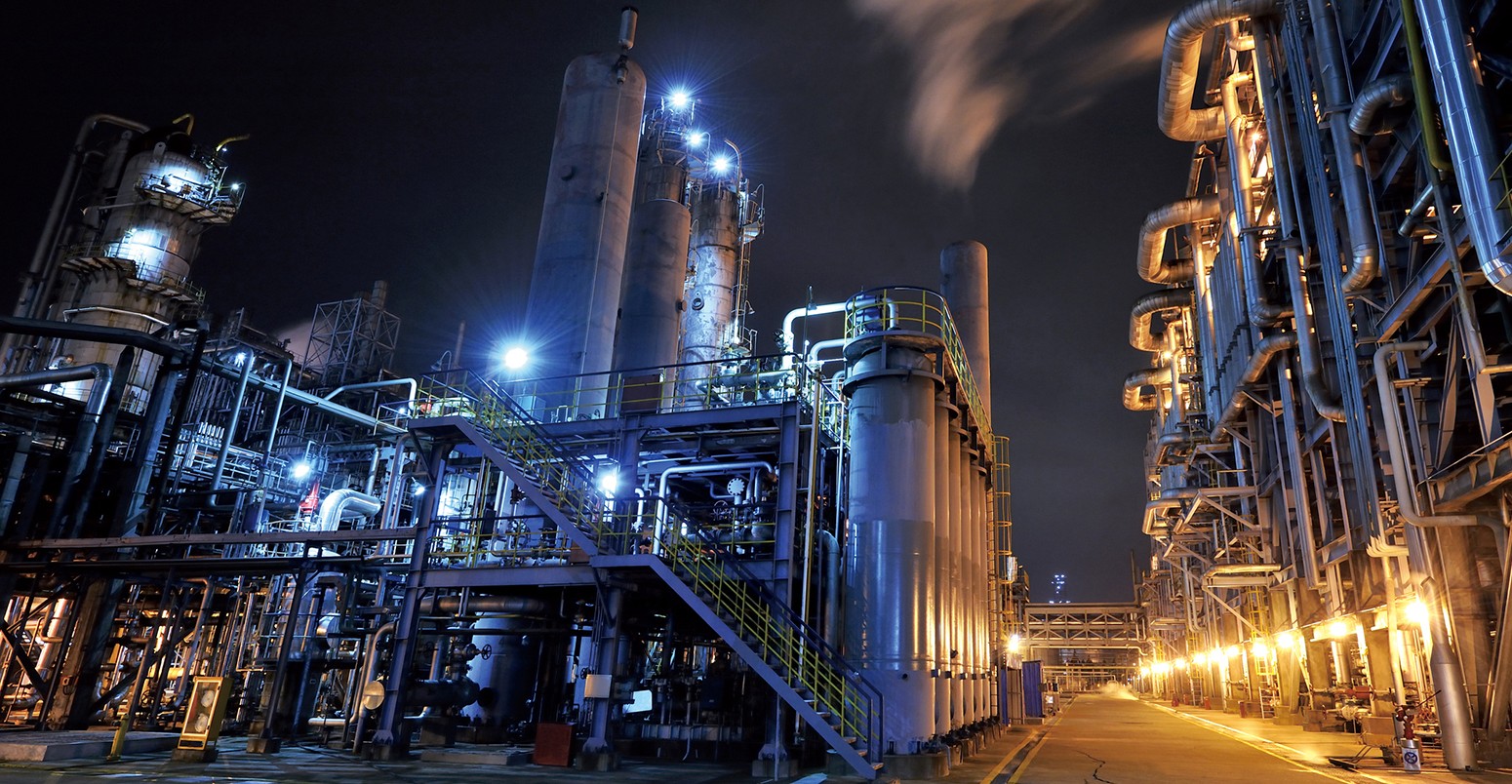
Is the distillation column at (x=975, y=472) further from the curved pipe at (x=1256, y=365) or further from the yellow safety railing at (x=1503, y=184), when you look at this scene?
the yellow safety railing at (x=1503, y=184)

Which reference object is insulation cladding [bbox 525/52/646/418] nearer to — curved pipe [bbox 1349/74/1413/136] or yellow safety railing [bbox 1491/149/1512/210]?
curved pipe [bbox 1349/74/1413/136]

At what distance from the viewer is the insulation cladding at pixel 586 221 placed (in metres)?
22.8

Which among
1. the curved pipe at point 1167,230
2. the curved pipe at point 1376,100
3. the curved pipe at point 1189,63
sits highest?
the curved pipe at point 1189,63

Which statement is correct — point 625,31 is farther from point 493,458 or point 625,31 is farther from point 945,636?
point 945,636

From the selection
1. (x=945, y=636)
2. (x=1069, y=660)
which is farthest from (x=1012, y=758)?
(x=1069, y=660)

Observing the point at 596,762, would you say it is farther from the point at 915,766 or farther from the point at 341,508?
the point at 341,508

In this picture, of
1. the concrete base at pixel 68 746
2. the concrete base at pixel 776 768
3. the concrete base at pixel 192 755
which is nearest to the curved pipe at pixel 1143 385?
the concrete base at pixel 776 768

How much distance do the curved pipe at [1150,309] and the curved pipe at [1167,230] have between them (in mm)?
1413

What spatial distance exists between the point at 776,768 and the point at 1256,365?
2010 cm

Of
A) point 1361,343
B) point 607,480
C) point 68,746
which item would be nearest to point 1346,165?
point 1361,343

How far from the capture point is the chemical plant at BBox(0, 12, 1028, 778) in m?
14.5

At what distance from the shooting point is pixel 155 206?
127 ft

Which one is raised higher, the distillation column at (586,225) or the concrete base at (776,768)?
the distillation column at (586,225)

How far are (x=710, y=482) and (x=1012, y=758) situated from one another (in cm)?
856
